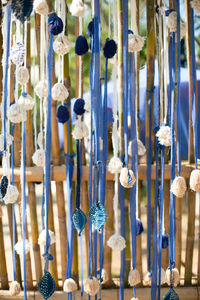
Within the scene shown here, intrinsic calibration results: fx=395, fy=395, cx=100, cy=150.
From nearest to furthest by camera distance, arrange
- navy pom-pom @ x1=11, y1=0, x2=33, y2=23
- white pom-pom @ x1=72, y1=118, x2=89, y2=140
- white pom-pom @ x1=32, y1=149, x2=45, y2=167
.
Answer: navy pom-pom @ x1=11, y1=0, x2=33, y2=23
white pom-pom @ x1=72, y1=118, x2=89, y2=140
white pom-pom @ x1=32, y1=149, x2=45, y2=167

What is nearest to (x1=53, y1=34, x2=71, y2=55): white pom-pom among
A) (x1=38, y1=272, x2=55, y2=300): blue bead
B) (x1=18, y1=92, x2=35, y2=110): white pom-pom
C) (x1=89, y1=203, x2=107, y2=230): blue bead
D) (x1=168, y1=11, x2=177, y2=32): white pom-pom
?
(x1=18, y1=92, x2=35, y2=110): white pom-pom

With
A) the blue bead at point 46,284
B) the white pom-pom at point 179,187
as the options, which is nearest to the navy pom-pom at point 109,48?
the white pom-pom at point 179,187

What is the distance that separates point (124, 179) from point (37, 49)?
21.6 inches

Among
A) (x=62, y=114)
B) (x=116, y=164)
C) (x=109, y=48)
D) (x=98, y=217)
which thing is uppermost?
(x=109, y=48)

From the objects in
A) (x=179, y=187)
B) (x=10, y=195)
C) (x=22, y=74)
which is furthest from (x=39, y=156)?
(x=179, y=187)

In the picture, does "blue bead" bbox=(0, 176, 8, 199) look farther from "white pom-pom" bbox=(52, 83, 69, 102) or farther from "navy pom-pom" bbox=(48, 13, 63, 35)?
"navy pom-pom" bbox=(48, 13, 63, 35)

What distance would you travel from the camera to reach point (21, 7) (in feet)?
2.57

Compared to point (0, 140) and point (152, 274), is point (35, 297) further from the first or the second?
point (0, 140)

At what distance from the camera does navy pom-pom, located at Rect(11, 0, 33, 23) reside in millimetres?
777

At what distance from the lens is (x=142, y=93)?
2.04 metres

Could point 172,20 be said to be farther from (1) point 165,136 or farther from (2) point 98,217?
(2) point 98,217

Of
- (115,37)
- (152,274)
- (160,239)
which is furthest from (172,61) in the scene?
(152,274)

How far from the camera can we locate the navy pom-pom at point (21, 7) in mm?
777

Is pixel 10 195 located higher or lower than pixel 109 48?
lower
